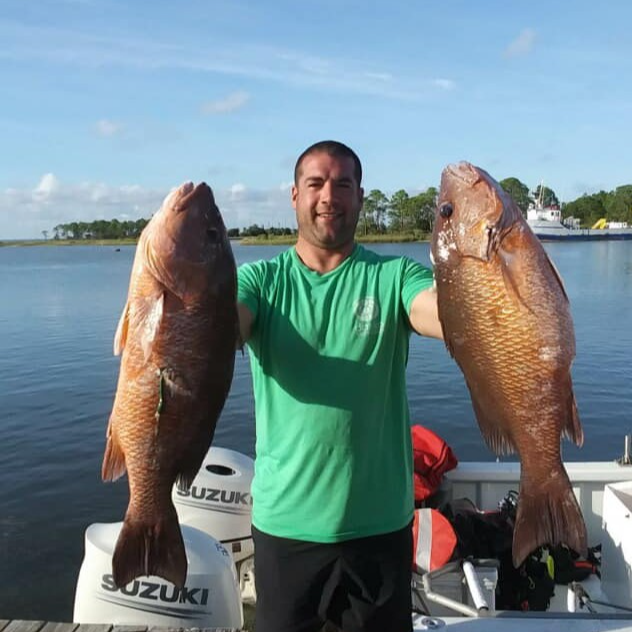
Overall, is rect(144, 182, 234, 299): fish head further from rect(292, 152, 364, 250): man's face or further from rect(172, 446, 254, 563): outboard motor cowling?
rect(172, 446, 254, 563): outboard motor cowling

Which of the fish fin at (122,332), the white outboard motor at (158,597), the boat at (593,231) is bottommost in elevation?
the white outboard motor at (158,597)

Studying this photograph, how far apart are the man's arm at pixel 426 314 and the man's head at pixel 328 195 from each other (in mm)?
409

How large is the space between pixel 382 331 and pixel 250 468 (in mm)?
3185

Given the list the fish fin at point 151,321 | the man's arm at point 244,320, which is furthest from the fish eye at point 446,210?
the fish fin at point 151,321

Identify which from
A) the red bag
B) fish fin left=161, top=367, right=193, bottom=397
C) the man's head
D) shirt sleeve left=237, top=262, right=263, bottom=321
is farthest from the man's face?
the red bag

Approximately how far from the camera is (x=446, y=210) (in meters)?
2.34

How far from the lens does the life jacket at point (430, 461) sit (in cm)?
520

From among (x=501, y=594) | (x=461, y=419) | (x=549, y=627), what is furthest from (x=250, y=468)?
(x=461, y=419)

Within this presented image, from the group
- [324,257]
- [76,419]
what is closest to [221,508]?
[324,257]

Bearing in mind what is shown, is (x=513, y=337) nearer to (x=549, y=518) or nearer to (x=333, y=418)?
(x=549, y=518)

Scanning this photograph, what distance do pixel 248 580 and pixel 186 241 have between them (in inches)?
149

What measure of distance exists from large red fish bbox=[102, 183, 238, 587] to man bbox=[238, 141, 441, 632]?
13.3 inches

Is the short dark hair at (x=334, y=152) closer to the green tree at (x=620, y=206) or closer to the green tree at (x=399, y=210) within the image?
the green tree at (x=399, y=210)

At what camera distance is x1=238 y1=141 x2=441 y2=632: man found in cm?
264
